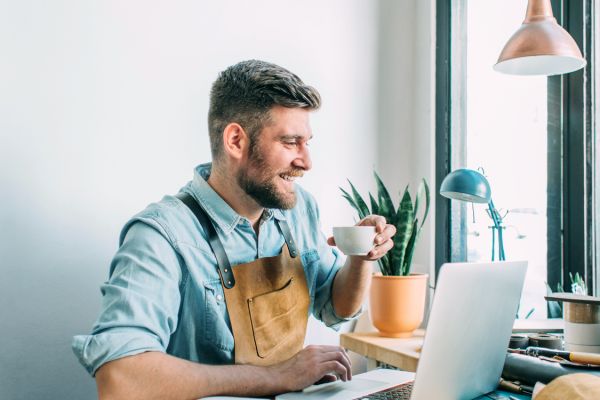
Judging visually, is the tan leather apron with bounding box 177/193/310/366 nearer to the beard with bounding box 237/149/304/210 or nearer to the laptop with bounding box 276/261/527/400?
the beard with bounding box 237/149/304/210

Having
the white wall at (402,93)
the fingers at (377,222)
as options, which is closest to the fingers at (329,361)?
the fingers at (377,222)

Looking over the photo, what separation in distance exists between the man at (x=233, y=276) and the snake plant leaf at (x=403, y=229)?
0.42 meters

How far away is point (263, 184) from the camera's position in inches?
57.5

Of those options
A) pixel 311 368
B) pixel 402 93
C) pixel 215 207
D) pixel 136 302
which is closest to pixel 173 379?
pixel 136 302

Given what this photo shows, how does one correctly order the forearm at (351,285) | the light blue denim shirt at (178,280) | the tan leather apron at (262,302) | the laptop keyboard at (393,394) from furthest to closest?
the forearm at (351,285) < the tan leather apron at (262,302) < the light blue denim shirt at (178,280) < the laptop keyboard at (393,394)

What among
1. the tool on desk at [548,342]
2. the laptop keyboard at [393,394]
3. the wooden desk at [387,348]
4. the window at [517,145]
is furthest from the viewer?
the window at [517,145]

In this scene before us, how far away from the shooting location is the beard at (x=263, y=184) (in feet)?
4.80

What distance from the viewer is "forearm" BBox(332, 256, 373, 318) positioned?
1584 millimetres

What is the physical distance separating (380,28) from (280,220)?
133 cm

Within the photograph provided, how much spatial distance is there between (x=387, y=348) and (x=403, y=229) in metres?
0.44

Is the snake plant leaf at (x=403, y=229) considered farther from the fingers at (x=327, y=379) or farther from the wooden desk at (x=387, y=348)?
the fingers at (x=327, y=379)

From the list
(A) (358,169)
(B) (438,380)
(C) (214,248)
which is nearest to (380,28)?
(A) (358,169)

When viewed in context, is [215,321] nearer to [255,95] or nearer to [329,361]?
[329,361]

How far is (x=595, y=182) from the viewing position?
1.91 m
